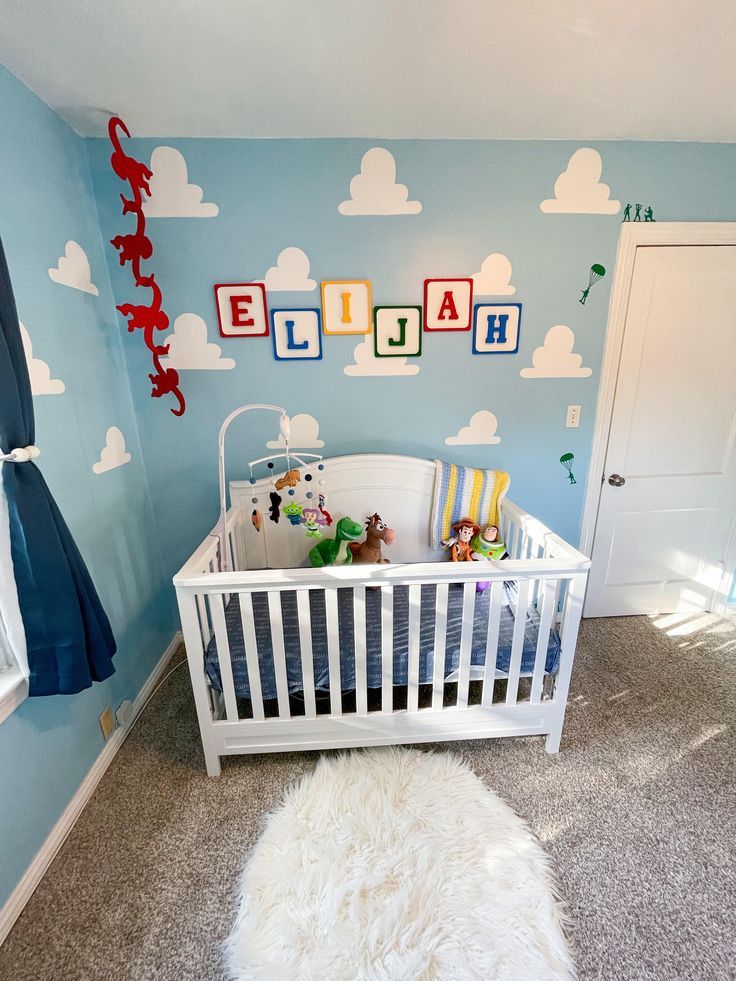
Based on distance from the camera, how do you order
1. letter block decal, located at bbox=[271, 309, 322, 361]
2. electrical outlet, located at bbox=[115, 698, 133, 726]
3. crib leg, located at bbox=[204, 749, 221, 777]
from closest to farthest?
1. crib leg, located at bbox=[204, 749, 221, 777]
2. electrical outlet, located at bbox=[115, 698, 133, 726]
3. letter block decal, located at bbox=[271, 309, 322, 361]

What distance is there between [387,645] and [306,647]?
10.6 inches

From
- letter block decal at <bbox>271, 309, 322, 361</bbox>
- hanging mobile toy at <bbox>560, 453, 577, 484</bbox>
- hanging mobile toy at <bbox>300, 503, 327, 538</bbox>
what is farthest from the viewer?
hanging mobile toy at <bbox>560, 453, 577, 484</bbox>

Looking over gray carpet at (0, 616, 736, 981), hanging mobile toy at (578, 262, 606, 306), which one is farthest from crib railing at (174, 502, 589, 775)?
hanging mobile toy at (578, 262, 606, 306)

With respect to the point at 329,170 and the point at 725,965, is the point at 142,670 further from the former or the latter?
the point at 329,170

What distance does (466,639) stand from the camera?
1.41m

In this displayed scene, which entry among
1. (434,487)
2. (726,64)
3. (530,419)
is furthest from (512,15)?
(434,487)

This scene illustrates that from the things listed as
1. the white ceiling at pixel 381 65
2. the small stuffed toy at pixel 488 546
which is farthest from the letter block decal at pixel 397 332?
the small stuffed toy at pixel 488 546

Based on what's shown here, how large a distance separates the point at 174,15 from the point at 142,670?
7.34 feet

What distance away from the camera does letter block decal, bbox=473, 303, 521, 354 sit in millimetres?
1876

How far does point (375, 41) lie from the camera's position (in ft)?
3.88

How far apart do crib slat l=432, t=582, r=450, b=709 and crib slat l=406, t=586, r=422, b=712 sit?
0.20ft

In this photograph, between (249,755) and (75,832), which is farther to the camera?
(249,755)

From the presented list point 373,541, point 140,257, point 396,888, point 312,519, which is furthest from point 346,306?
point 396,888

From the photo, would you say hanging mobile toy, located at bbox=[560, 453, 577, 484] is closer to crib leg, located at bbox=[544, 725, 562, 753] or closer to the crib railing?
the crib railing
